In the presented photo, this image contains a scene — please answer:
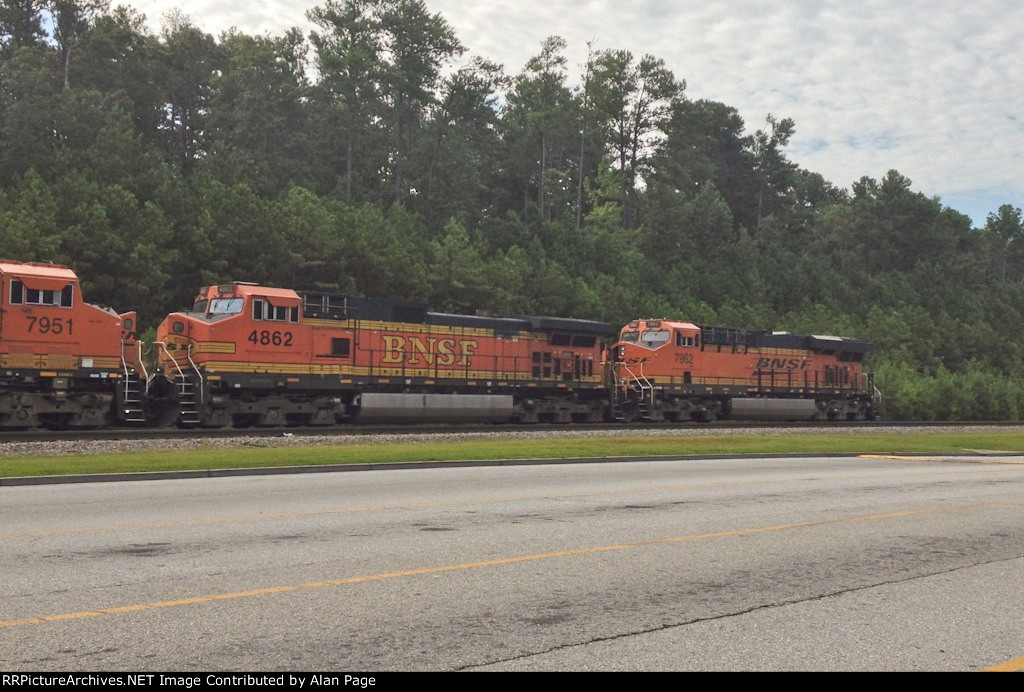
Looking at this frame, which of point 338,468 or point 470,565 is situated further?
point 338,468

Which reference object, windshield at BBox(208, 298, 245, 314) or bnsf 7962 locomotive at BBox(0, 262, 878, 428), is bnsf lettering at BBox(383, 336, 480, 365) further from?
windshield at BBox(208, 298, 245, 314)

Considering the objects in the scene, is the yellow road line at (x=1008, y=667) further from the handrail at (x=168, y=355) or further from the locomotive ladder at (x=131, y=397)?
the handrail at (x=168, y=355)

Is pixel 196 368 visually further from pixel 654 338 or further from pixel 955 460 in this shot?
pixel 955 460

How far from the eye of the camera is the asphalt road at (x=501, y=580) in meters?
6.55

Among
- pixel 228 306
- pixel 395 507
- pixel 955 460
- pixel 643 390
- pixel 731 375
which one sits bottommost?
pixel 955 460

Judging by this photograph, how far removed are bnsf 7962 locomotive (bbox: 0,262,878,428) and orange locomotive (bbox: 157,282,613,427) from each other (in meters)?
0.05

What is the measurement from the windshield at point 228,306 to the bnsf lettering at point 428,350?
5.24 m

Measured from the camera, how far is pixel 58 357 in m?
25.8

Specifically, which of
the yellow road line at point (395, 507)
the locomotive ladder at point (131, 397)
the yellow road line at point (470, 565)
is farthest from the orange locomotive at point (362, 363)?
the yellow road line at point (470, 565)

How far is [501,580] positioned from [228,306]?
Answer: 22.4 m

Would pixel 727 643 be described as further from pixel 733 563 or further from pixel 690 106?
pixel 690 106

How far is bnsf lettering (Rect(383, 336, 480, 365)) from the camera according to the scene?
109ft

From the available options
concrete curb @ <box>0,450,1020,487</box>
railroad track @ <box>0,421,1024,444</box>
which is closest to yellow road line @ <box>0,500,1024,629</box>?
concrete curb @ <box>0,450,1020,487</box>

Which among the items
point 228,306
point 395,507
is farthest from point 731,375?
point 395,507
